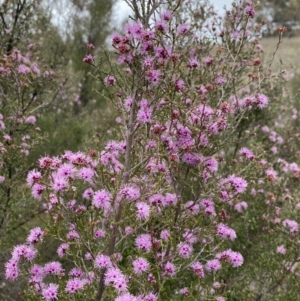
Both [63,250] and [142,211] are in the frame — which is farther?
[63,250]

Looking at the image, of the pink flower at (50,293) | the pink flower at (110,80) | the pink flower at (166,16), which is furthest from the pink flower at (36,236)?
the pink flower at (166,16)

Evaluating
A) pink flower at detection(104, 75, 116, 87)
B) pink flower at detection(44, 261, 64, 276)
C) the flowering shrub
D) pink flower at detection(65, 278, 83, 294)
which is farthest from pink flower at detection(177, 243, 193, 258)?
pink flower at detection(104, 75, 116, 87)

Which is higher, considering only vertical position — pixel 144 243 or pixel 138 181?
pixel 138 181

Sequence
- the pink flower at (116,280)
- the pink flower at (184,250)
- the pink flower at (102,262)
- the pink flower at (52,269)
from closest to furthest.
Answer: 1. the pink flower at (116,280)
2. the pink flower at (102,262)
3. the pink flower at (52,269)
4. the pink flower at (184,250)

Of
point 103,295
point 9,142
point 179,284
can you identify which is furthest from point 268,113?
point 103,295

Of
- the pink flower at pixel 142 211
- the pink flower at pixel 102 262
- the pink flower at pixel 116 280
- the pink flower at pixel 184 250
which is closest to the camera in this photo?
the pink flower at pixel 116 280

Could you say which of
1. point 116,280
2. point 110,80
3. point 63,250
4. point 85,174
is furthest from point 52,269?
point 110,80

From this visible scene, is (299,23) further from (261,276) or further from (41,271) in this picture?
(41,271)

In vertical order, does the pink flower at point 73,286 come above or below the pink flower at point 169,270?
below

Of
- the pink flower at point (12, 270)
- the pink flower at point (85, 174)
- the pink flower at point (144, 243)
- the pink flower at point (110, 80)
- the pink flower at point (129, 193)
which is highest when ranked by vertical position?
the pink flower at point (110, 80)

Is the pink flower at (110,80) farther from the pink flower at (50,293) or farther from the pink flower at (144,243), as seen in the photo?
the pink flower at (50,293)

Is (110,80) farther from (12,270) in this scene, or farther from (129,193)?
(12,270)

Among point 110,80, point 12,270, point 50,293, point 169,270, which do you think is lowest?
point 50,293

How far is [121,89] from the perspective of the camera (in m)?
3.77
